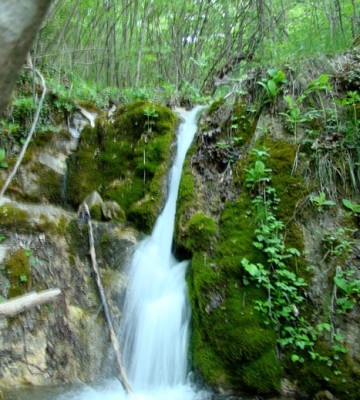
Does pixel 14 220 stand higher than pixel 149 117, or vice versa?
pixel 149 117

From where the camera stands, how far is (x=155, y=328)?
332 centimetres

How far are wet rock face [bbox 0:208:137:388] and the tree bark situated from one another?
2985 millimetres

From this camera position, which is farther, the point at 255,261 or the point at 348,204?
the point at 348,204

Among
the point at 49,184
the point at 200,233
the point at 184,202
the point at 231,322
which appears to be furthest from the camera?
the point at 49,184

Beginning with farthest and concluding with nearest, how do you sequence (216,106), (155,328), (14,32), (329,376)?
(216,106), (155,328), (329,376), (14,32)

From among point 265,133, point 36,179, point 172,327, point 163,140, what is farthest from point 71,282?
point 265,133

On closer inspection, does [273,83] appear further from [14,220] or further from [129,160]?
[14,220]

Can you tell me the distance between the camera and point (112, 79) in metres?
9.17

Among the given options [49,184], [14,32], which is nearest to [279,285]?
[14,32]

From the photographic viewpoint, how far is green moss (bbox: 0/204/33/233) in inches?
143

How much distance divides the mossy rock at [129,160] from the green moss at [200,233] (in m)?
0.78

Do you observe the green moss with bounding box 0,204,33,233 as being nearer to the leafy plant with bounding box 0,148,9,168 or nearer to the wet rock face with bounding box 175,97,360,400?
the leafy plant with bounding box 0,148,9,168

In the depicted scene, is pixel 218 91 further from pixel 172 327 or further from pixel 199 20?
pixel 172 327

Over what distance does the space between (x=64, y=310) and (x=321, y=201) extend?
2.91m
